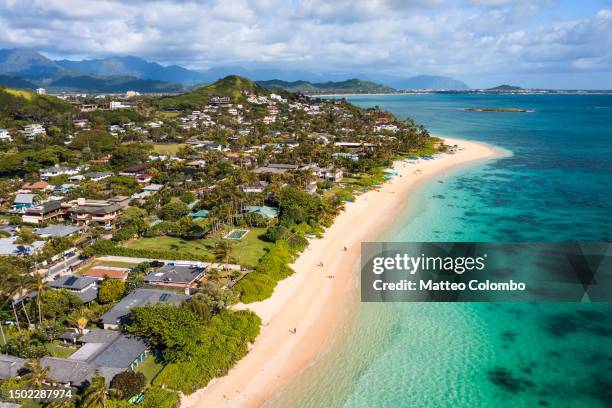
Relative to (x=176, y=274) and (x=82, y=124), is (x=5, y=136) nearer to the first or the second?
(x=82, y=124)

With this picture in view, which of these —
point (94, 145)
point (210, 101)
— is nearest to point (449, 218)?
point (94, 145)

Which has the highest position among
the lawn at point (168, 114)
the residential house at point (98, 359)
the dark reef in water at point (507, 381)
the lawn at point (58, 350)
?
the lawn at point (168, 114)

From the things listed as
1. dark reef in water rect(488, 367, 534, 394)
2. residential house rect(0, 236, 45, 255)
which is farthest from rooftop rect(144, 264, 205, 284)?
dark reef in water rect(488, 367, 534, 394)

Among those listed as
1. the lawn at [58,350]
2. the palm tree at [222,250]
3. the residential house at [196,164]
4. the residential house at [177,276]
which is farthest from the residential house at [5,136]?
the lawn at [58,350]

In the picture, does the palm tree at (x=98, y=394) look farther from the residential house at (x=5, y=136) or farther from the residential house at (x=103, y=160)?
the residential house at (x=5, y=136)

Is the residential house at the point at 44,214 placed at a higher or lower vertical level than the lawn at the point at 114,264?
higher

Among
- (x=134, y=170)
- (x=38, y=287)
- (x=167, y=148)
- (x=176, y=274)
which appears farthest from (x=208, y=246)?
(x=167, y=148)

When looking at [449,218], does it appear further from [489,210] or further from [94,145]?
[94,145]
